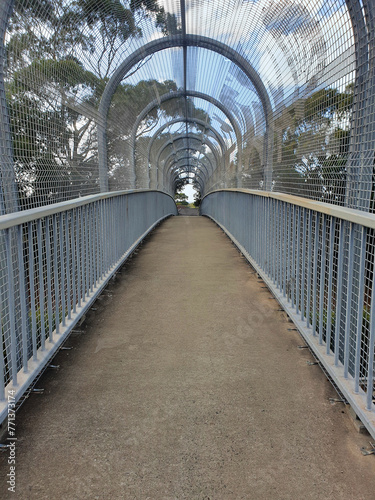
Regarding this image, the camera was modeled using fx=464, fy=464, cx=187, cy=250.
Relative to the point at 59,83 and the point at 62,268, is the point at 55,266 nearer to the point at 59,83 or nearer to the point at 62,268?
the point at 62,268

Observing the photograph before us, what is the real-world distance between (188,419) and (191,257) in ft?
16.6

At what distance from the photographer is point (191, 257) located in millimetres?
7727

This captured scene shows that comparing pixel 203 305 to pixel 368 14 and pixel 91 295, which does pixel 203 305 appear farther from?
pixel 368 14

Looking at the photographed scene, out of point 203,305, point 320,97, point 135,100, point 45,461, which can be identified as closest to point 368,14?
point 320,97

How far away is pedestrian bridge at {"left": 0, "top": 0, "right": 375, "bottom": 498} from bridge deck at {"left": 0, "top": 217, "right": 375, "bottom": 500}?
0.05ft

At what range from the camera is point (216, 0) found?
701cm

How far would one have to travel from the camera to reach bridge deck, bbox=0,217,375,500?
2.21 m

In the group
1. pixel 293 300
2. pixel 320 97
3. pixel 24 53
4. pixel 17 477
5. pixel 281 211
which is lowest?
pixel 17 477

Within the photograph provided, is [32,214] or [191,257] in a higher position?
[32,214]

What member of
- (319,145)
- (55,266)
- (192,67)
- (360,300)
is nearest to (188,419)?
(360,300)

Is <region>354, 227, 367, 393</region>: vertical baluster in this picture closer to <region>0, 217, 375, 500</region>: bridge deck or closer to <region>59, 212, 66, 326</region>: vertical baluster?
<region>0, 217, 375, 500</region>: bridge deck

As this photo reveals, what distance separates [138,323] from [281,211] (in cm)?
189

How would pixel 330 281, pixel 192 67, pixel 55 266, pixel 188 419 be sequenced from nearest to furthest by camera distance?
pixel 188 419 → pixel 330 281 → pixel 55 266 → pixel 192 67

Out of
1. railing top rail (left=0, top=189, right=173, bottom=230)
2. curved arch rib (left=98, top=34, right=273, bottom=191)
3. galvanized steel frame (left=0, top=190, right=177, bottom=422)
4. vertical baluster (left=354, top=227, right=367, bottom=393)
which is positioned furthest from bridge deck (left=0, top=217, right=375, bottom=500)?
curved arch rib (left=98, top=34, right=273, bottom=191)
